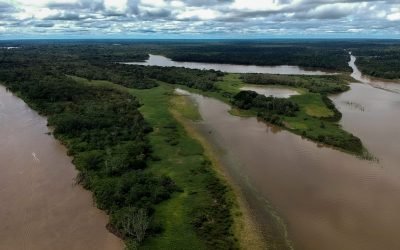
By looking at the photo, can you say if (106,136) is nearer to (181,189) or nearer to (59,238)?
(181,189)

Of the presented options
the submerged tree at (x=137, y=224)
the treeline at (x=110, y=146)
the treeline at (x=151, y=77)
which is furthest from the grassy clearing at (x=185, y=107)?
the submerged tree at (x=137, y=224)

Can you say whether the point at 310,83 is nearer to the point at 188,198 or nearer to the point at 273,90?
the point at 273,90

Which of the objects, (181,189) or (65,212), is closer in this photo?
(65,212)

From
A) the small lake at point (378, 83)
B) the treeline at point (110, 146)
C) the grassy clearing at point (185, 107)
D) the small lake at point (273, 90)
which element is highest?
the treeline at point (110, 146)

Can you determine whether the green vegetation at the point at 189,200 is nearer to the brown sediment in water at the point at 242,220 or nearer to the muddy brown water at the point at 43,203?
the brown sediment in water at the point at 242,220

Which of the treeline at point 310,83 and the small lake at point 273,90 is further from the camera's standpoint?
the treeline at point 310,83

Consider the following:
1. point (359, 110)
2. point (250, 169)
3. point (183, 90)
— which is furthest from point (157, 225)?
point (183, 90)
